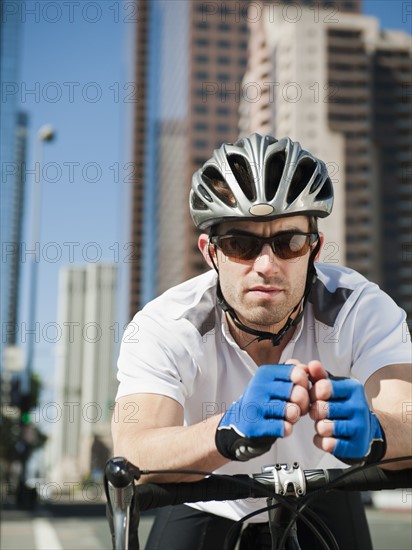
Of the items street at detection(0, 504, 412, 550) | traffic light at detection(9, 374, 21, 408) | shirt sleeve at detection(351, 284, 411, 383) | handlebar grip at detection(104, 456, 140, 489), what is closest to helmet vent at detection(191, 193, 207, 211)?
shirt sleeve at detection(351, 284, 411, 383)

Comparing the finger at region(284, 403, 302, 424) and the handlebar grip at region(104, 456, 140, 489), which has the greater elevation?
the finger at region(284, 403, 302, 424)

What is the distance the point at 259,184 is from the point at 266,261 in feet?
0.95

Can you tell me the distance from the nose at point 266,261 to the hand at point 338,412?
0.79 m

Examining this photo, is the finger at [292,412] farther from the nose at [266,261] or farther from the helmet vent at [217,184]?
the helmet vent at [217,184]

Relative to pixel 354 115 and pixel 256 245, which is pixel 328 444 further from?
pixel 354 115

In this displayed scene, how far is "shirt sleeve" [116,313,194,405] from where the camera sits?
263 centimetres

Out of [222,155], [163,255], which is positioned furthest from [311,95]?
[222,155]

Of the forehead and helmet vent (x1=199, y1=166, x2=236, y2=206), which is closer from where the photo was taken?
the forehead

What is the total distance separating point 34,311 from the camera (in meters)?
33.9

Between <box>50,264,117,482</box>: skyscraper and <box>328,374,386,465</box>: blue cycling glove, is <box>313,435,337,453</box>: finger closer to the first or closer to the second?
<box>328,374,386,465</box>: blue cycling glove

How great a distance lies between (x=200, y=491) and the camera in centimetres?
219

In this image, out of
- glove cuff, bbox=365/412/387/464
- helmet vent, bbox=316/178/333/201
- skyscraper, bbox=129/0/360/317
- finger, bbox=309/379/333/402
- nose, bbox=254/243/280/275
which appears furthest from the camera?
skyscraper, bbox=129/0/360/317

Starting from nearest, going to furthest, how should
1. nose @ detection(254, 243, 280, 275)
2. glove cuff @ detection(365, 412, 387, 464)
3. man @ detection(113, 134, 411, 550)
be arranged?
1. glove cuff @ detection(365, 412, 387, 464)
2. man @ detection(113, 134, 411, 550)
3. nose @ detection(254, 243, 280, 275)

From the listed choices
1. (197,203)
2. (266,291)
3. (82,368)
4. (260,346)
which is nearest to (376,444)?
(266,291)
